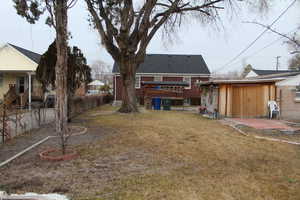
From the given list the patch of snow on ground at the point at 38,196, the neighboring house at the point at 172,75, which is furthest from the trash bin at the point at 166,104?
the patch of snow on ground at the point at 38,196

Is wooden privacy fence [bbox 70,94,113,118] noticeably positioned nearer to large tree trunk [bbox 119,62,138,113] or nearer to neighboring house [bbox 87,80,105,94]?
neighboring house [bbox 87,80,105,94]

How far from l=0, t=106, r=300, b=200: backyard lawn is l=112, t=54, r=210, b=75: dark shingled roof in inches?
725

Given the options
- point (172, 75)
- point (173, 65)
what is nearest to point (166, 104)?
point (172, 75)

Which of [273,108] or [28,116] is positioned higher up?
[273,108]

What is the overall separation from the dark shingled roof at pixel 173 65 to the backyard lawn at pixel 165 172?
60.4 feet

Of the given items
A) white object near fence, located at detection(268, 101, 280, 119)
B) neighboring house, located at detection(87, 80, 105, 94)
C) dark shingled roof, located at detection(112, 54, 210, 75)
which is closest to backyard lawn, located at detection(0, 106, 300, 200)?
white object near fence, located at detection(268, 101, 280, 119)

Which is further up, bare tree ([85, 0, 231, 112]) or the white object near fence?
bare tree ([85, 0, 231, 112])

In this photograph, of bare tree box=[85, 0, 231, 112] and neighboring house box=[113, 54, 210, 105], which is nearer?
bare tree box=[85, 0, 231, 112]

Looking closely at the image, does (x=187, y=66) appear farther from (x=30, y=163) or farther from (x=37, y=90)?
(x=30, y=163)

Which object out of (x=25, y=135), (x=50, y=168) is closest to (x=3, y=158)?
(x=50, y=168)

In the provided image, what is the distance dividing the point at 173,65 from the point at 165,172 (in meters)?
22.3

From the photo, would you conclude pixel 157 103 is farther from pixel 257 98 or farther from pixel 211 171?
pixel 211 171

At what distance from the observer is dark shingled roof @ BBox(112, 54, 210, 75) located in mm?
24647

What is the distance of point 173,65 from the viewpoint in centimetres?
2569
